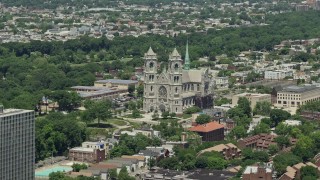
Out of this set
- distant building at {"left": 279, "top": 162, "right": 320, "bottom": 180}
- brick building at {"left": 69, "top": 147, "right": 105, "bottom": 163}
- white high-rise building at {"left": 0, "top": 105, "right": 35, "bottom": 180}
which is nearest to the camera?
white high-rise building at {"left": 0, "top": 105, "right": 35, "bottom": 180}

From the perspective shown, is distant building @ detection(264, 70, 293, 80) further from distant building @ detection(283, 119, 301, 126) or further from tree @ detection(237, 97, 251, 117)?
distant building @ detection(283, 119, 301, 126)

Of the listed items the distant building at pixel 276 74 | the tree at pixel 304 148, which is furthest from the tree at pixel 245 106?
the distant building at pixel 276 74

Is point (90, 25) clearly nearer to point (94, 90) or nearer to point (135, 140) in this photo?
point (94, 90)

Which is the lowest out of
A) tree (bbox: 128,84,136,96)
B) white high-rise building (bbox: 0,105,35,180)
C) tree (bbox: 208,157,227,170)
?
tree (bbox: 208,157,227,170)

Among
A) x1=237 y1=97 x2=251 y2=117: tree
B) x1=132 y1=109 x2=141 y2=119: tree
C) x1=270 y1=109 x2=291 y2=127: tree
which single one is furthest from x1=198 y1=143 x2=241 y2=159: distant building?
x1=132 y1=109 x2=141 y2=119: tree

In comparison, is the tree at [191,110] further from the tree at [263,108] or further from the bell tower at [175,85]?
the tree at [263,108]

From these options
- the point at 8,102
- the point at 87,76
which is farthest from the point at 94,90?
the point at 8,102
